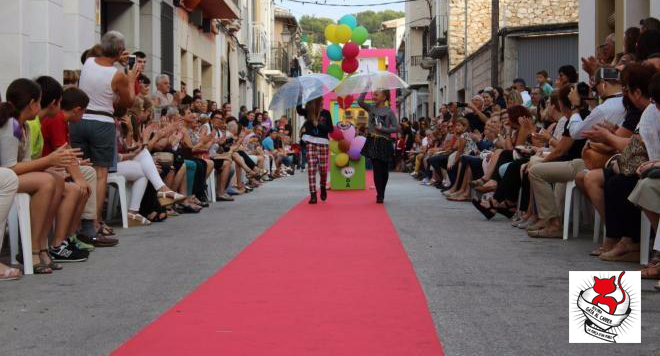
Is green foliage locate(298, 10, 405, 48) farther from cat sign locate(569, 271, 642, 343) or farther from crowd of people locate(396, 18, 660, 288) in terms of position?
cat sign locate(569, 271, 642, 343)

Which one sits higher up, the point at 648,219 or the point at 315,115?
the point at 315,115

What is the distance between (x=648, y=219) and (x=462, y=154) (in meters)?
10.6

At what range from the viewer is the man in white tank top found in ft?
33.2

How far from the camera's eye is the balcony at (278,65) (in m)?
55.8

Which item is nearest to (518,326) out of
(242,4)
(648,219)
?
(648,219)

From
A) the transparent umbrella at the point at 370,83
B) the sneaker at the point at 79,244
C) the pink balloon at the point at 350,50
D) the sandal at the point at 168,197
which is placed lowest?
the sneaker at the point at 79,244

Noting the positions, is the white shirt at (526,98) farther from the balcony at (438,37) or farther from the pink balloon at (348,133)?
the balcony at (438,37)

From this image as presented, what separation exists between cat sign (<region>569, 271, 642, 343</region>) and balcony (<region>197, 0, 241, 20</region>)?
23524mm

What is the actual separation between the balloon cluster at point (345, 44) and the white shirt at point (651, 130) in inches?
558

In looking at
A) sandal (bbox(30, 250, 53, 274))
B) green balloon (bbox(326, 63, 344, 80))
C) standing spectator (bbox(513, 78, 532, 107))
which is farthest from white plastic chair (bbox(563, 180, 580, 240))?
green balloon (bbox(326, 63, 344, 80))

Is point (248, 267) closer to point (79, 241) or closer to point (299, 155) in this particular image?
point (79, 241)

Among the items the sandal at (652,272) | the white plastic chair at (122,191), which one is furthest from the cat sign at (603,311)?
the white plastic chair at (122,191)

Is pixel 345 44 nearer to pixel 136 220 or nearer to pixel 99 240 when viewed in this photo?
pixel 136 220

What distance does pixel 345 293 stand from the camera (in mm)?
6871
